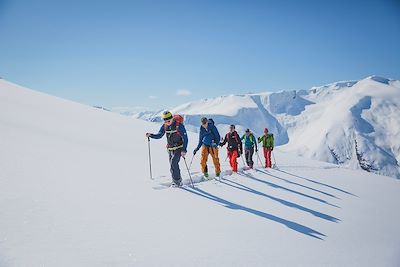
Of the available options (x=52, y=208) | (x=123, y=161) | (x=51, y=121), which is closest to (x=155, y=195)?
(x=52, y=208)

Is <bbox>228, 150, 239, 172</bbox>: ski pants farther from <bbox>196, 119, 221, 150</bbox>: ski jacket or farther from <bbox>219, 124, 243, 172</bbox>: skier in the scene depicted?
<bbox>196, 119, 221, 150</bbox>: ski jacket

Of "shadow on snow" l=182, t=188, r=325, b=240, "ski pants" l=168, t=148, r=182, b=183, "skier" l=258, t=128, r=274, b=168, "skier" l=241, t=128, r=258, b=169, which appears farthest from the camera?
"skier" l=258, t=128, r=274, b=168

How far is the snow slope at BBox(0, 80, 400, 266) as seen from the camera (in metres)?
4.50

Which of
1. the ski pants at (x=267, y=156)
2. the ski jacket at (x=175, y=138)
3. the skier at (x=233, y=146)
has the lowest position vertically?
the ski pants at (x=267, y=156)

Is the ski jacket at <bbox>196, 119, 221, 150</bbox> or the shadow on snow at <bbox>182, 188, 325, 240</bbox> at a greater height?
the ski jacket at <bbox>196, 119, 221, 150</bbox>

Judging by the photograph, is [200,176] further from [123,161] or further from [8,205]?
[8,205]

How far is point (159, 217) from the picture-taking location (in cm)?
607

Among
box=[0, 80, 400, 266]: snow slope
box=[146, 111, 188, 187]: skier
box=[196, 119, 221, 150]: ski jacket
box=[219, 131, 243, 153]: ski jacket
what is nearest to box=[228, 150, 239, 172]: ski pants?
box=[219, 131, 243, 153]: ski jacket

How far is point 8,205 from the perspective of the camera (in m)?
5.34

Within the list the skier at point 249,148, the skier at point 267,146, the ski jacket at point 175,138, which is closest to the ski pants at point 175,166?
the ski jacket at point 175,138

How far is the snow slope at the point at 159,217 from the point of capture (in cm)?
450

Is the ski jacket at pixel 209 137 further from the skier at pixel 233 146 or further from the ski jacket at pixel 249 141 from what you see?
the ski jacket at pixel 249 141

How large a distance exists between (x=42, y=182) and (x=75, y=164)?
216 cm

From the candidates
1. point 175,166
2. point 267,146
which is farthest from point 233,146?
point 175,166
